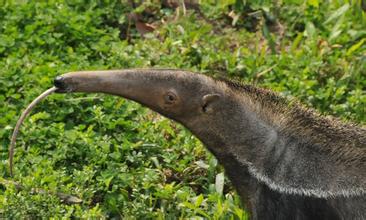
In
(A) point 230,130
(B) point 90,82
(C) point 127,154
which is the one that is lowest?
(C) point 127,154

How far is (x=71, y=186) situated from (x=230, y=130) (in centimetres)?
133

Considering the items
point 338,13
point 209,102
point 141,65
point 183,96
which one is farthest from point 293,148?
point 338,13

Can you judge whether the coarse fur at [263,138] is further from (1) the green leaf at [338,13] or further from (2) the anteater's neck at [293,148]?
(1) the green leaf at [338,13]

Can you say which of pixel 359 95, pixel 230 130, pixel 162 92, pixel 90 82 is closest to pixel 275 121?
pixel 230 130

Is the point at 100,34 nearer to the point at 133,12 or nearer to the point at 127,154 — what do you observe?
the point at 133,12

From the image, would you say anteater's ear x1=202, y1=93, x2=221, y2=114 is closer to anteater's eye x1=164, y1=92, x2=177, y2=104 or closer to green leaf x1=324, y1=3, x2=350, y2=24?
anteater's eye x1=164, y1=92, x2=177, y2=104

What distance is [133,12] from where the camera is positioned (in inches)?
360

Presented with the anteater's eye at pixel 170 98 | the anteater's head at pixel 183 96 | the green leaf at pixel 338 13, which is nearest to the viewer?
the anteater's head at pixel 183 96

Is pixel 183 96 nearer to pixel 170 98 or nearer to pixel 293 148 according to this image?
pixel 170 98

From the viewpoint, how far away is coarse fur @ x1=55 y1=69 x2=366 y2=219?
579 centimetres

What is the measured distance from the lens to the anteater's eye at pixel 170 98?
19.5 ft

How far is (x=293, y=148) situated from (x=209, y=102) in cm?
58

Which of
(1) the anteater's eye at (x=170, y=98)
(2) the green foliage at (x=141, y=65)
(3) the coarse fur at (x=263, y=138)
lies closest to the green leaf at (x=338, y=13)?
(2) the green foliage at (x=141, y=65)

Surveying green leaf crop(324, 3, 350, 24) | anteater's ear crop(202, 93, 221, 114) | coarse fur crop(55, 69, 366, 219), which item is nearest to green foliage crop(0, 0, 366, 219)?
green leaf crop(324, 3, 350, 24)
